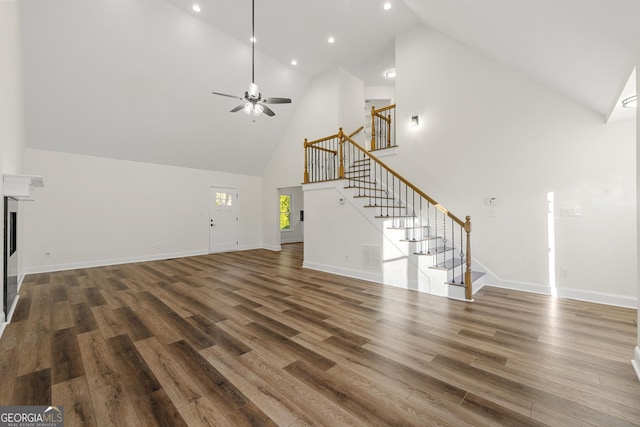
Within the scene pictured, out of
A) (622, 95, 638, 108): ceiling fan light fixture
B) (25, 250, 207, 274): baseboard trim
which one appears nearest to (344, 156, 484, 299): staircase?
(622, 95, 638, 108): ceiling fan light fixture

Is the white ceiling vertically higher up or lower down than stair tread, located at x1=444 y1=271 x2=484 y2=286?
higher up

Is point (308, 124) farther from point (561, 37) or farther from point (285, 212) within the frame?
point (561, 37)

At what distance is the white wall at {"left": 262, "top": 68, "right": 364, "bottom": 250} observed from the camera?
7.43 m

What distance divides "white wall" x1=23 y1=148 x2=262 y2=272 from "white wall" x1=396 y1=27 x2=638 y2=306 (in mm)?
6353

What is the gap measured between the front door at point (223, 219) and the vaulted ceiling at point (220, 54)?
4.23 feet

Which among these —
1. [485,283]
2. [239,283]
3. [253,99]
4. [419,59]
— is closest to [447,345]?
[485,283]

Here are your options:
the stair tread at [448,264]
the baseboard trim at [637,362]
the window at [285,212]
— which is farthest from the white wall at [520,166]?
the window at [285,212]

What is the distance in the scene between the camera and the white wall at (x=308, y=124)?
7434mm

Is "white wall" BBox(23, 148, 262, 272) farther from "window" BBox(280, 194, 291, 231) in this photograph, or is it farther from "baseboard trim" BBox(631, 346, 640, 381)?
"baseboard trim" BBox(631, 346, 640, 381)

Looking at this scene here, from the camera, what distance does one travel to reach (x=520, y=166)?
430cm

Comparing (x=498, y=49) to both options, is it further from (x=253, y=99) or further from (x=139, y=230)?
(x=139, y=230)

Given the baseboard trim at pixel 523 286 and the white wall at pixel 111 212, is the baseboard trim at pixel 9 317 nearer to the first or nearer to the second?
the white wall at pixel 111 212

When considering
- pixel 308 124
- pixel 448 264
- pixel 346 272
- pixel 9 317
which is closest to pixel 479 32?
pixel 448 264

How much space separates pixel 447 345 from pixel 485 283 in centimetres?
274
